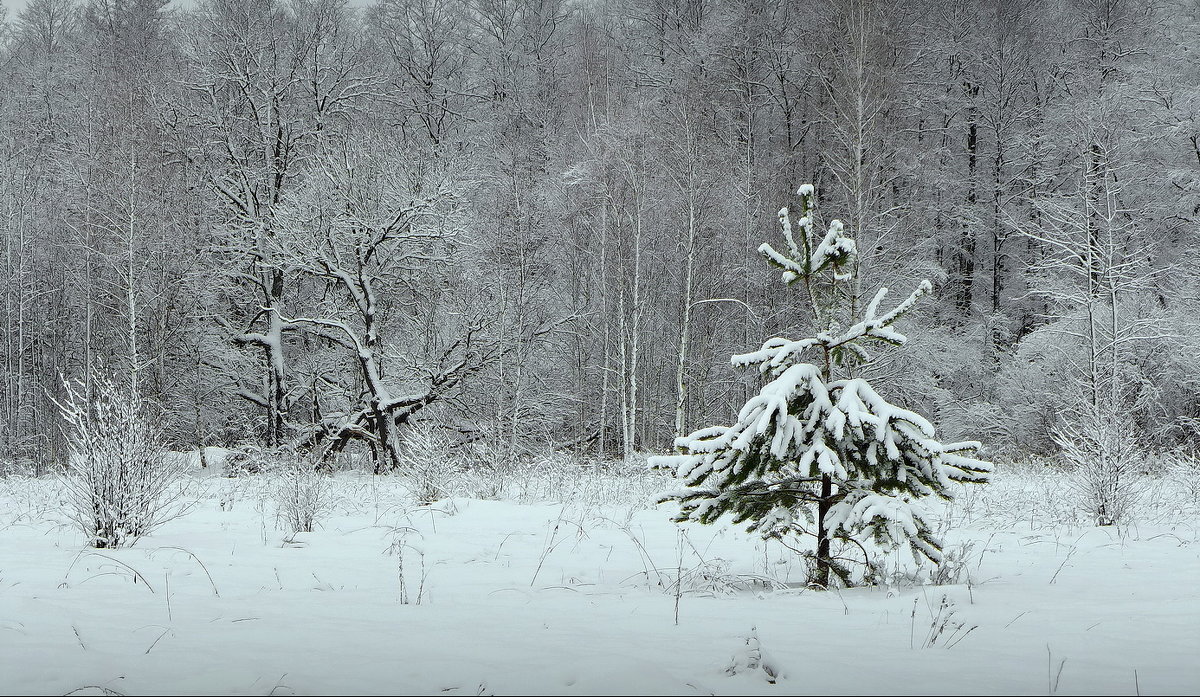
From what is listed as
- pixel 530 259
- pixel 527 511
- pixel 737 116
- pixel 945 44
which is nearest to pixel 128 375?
pixel 530 259

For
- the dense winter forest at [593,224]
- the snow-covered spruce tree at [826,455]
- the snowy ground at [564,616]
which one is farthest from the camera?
the dense winter forest at [593,224]

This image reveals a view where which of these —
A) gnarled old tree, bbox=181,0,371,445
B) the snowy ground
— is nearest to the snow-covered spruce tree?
the snowy ground

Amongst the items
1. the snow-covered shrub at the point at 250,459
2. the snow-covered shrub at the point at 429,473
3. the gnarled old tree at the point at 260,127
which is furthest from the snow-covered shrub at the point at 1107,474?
the gnarled old tree at the point at 260,127

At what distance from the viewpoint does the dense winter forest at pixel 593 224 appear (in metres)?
18.1

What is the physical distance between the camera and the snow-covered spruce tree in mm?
4387

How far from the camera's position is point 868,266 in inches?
735

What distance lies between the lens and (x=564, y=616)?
3.97m

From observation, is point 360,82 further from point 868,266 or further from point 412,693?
point 412,693

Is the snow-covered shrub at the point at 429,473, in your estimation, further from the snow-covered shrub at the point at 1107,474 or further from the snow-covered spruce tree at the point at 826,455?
the snow-covered shrub at the point at 1107,474

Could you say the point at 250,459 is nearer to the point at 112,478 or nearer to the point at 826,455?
the point at 112,478

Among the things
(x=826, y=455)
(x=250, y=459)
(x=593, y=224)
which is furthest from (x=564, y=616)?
(x=593, y=224)

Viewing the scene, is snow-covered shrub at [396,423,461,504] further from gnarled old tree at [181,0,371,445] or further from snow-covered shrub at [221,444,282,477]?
gnarled old tree at [181,0,371,445]

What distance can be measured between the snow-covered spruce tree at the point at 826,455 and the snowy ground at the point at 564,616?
445 mm

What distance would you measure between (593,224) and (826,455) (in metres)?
18.4
